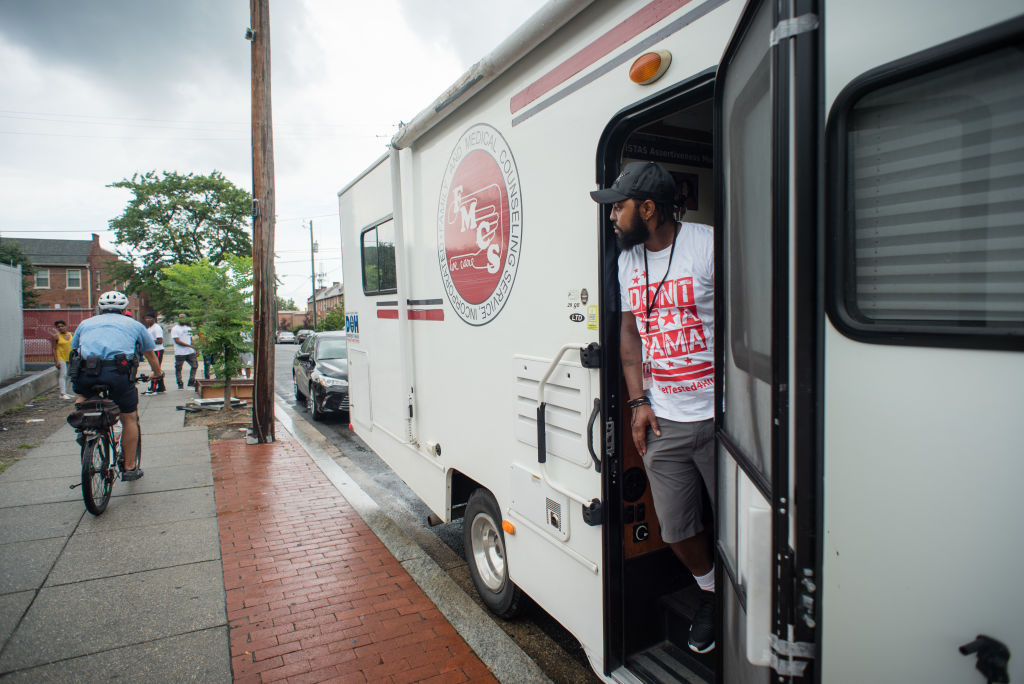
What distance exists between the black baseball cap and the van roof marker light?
0.29 metres

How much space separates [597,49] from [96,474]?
5356 millimetres

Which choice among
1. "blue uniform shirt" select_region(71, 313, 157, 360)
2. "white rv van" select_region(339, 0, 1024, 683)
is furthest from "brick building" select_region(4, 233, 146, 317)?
"white rv van" select_region(339, 0, 1024, 683)

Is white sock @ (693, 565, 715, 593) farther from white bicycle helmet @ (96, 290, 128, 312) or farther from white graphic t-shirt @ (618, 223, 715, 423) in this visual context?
white bicycle helmet @ (96, 290, 128, 312)

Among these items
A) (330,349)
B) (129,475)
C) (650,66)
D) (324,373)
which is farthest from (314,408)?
(650,66)

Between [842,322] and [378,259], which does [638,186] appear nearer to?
[842,322]

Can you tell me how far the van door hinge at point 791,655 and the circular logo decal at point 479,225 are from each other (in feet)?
6.88

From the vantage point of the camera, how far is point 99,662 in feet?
10.2

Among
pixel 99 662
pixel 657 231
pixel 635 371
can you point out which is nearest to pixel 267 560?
pixel 99 662

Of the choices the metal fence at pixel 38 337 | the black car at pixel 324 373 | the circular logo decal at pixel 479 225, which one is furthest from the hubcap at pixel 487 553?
the metal fence at pixel 38 337

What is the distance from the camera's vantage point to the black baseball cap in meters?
2.18

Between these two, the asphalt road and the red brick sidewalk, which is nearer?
the red brick sidewalk

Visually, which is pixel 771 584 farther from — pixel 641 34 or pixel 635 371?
pixel 641 34

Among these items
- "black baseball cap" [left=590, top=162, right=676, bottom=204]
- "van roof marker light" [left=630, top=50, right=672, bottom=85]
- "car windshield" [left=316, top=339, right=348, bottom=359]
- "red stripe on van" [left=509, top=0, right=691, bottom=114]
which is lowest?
"car windshield" [left=316, top=339, right=348, bottom=359]

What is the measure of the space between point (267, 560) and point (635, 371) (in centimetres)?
338
